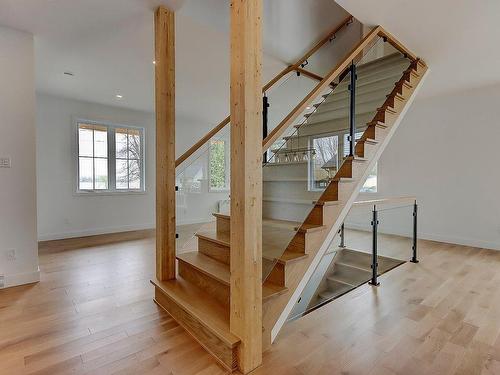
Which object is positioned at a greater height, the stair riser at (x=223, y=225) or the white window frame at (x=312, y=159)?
the white window frame at (x=312, y=159)

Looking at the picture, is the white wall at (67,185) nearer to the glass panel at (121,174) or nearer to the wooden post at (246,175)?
the glass panel at (121,174)

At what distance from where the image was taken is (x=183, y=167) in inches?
115

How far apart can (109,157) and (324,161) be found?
4.76 m

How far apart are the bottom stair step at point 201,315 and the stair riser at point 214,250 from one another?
0.32 m

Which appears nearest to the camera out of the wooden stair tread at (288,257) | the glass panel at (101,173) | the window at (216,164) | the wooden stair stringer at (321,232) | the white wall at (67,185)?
the wooden stair stringer at (321,232)

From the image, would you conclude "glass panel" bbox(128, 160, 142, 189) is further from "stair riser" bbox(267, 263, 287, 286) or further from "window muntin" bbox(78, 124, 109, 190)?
"stair riser" bbox(267, 263, 287, 286)

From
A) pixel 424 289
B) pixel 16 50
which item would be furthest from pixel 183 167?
pixel 424 289

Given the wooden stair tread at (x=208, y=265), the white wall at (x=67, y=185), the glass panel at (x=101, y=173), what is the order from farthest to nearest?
the glass panel at (x=101, y=173) < the white wall at (x=67, y=185) < the wooden stair tread at (x=208, y=265)

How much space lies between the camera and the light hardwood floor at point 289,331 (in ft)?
5.52

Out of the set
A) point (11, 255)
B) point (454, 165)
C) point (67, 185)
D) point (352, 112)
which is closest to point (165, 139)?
point (352, 112)

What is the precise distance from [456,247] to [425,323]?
3224 mm

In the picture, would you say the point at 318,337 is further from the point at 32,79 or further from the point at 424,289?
the point at 32,79

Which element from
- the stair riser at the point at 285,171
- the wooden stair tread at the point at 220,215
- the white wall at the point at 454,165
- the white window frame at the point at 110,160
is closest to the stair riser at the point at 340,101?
the stair riser at the point at 285,171

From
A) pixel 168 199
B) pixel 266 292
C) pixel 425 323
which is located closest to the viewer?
pixel 266 292
